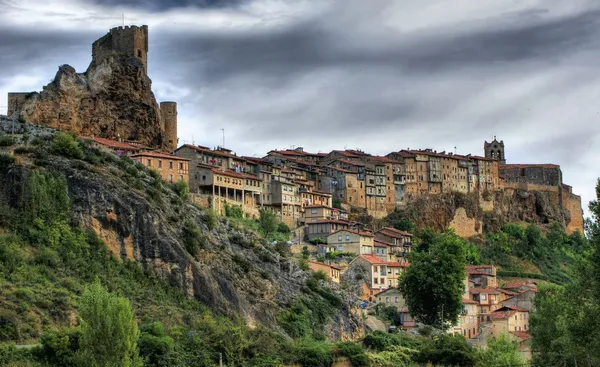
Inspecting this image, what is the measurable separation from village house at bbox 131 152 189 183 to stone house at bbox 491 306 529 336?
93.9ft

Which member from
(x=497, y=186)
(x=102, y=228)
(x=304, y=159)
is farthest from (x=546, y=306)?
(x=497, y=186)

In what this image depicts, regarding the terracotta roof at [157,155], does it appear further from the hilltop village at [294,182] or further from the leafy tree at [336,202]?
the leafy tree at [336,202]

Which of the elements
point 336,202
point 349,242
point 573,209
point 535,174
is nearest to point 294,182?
point 336,202

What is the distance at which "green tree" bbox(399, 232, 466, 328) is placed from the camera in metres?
Answer: 81.9

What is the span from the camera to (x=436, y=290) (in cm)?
8169

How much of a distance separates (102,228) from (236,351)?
11711 mm

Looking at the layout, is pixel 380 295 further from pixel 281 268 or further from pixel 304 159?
pixel 304 159

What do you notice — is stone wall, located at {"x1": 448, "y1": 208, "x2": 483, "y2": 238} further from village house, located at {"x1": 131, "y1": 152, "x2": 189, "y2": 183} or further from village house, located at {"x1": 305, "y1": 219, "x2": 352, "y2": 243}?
village house, located at {"x1": 131, "y1": 152, "x2": 189, "y2": 183}

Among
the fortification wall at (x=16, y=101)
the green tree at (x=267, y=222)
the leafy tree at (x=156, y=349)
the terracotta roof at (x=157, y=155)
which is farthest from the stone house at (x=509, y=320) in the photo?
the fortification wall at (x=16, y=101)

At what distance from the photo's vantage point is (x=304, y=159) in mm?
127375

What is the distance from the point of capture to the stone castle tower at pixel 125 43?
10244 cm

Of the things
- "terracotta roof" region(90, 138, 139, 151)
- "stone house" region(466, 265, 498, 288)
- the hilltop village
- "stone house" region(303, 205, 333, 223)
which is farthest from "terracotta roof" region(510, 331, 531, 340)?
"terracotta roof" region(90, 138, 139, 151)

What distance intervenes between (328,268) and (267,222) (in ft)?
33.2

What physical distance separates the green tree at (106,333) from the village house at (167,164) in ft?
140
